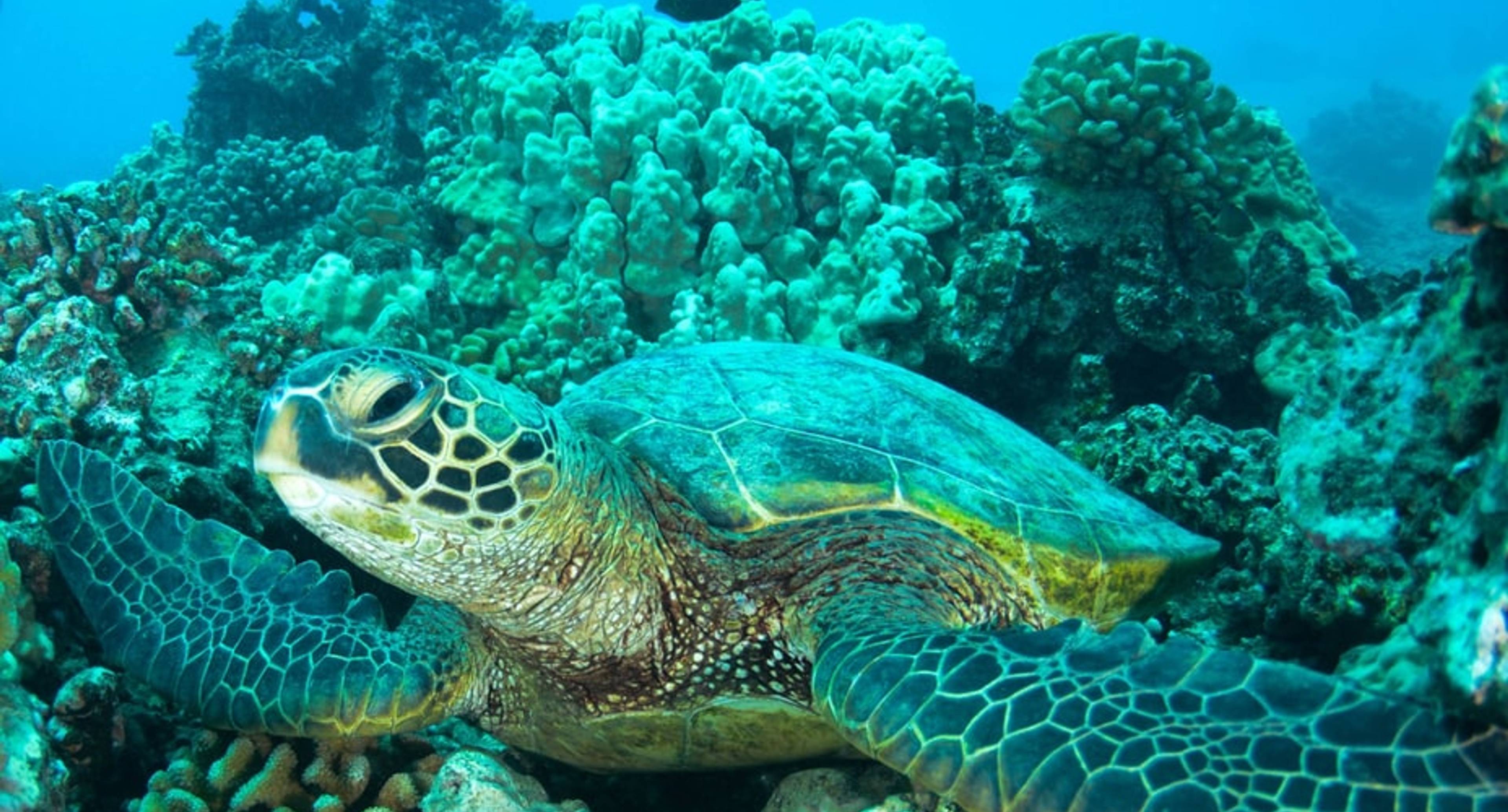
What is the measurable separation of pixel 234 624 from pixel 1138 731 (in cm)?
249


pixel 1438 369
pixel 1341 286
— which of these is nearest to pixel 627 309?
pixel 1438 369

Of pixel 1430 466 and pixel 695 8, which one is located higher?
pixel 695 8

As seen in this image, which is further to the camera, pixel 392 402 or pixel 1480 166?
pixel 392 402

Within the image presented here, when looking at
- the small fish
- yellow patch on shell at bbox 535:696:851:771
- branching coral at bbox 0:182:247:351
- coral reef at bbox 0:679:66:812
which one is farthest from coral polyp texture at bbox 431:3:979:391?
coral reef at bbox 0:679:66:812

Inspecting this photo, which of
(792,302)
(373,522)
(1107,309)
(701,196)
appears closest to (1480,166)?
(373,522)

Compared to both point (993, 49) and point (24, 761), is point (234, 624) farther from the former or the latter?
point (993, 49)

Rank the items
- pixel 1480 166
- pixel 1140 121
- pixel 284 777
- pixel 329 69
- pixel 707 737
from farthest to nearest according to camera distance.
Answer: pixel 329 69
pixel 1140 121
pixel 707 737
pixel 284 777
pixel 1480 166

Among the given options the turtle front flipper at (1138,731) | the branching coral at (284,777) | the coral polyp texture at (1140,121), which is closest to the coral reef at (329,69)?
the coral polyp texture at (1140,121)

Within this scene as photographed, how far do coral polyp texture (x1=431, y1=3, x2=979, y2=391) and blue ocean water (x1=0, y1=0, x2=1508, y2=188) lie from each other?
23.1 metres

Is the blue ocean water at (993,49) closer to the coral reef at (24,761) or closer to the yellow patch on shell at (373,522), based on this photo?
the coral reef at (24,761)

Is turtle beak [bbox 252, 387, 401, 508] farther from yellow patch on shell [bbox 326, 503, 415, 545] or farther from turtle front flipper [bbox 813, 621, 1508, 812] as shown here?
turtle front flipper [bbox 813, 621, 1508, 812]

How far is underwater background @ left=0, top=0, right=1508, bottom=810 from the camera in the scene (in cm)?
170

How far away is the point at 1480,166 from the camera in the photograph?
3.63ft

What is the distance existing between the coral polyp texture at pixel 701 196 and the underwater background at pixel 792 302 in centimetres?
3
